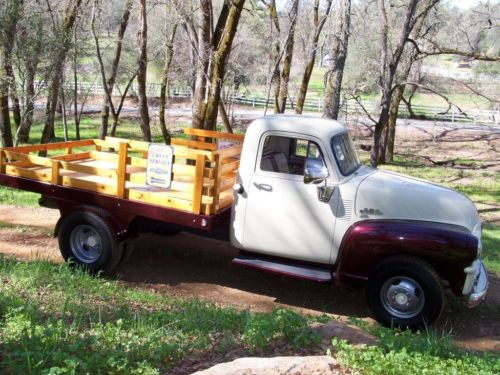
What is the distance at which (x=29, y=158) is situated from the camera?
7.11 metres

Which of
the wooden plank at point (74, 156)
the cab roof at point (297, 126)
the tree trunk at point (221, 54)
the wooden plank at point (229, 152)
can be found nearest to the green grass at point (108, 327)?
the wooden plank at point (229, 152)

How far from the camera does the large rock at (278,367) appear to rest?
343 cm

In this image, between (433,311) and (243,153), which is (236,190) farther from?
(433,311)

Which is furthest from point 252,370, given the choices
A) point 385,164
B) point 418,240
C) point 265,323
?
point 385,164

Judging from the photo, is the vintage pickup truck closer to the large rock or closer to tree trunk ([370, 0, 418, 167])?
the large rock

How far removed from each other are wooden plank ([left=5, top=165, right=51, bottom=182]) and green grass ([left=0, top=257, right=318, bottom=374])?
128 centimetres

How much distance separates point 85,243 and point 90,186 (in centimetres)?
74

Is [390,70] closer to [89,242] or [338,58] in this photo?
[338,58]

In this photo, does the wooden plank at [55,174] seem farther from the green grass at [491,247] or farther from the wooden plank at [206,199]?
the green grass at [491,247]

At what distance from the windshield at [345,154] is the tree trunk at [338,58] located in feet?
17.1

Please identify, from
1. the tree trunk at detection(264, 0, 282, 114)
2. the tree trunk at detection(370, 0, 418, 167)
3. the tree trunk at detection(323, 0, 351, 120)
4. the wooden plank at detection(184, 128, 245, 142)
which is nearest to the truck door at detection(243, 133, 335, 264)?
the wooden plank at detection(184, 128, 245, 142)

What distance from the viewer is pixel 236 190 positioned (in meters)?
6.18

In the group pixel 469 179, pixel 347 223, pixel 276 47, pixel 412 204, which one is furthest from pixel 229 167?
pixel 276 47

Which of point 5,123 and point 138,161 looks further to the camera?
point 5,123
